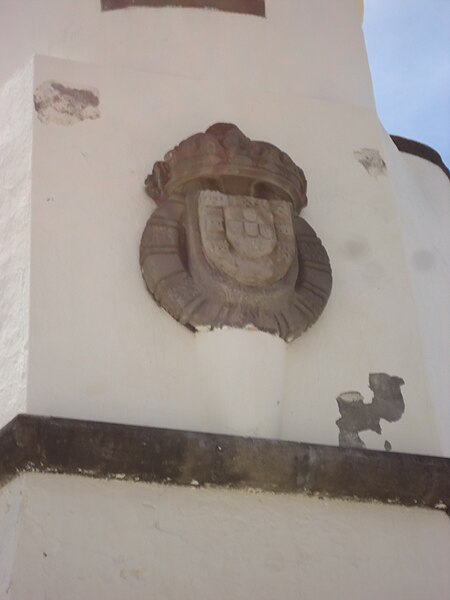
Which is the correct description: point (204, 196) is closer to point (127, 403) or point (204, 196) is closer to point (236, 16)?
point (127, 403)

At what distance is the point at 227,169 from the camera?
12.4ft

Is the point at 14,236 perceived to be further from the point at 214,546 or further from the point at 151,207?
the point at 214,546

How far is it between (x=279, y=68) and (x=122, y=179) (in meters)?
0.97

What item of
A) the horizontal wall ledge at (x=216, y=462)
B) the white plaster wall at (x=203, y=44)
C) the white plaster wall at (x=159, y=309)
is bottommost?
the horizontal wall ledge at (x=216, y=462)

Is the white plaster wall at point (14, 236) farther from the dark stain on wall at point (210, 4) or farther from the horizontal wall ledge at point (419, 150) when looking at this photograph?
the horizontal wall ledge at point (419, 150)

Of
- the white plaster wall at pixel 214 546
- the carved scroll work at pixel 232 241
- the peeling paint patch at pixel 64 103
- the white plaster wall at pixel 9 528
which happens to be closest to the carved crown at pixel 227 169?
the carved scroll work at pixel 232 241

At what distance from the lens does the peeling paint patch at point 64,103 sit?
4004mm

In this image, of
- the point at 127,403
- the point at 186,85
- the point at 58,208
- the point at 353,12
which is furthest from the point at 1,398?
the point at 353,12

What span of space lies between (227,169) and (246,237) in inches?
11.3

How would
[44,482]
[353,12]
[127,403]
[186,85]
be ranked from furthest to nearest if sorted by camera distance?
[353,12]
[186,85]
[127,403]
[44,482]

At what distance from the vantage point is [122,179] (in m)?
3.91

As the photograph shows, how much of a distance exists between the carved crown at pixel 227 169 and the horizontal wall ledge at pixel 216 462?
3.02ft

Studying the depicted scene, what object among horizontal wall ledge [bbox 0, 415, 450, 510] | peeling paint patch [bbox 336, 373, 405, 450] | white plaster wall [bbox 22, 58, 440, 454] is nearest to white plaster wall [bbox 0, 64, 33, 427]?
white plaster wall [bbox 22, 58, 440, 454]

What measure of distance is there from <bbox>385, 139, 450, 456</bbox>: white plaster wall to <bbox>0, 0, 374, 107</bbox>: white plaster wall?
391 mm
